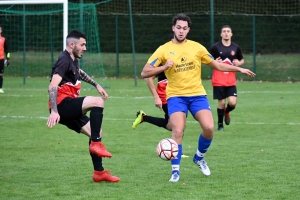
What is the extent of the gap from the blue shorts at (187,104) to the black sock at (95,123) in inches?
40.5

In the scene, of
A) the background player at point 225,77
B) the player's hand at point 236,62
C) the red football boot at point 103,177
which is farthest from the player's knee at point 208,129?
the background player at point 225,77

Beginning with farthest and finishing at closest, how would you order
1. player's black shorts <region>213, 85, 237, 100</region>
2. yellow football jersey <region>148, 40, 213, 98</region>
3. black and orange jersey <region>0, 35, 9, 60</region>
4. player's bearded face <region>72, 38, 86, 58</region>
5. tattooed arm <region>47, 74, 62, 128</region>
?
black and orange jersey <region>0, 35, 9, 60</region> → player's black shorts <region>213, 85, 237, 100</region> → yellow football jersey <region>148, 40, 213, 98</region> → player's bearded face <region>72, 38, 86, 58</region> → tattooed arm <region>47, 74, 62, 128</region>

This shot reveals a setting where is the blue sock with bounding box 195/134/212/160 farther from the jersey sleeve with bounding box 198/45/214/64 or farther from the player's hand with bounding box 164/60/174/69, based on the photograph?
the player's hand with bounding box 164/60/174/69

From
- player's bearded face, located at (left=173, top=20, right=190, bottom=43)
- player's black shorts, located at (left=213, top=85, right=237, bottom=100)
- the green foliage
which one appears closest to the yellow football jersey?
player's bearded face, located at (left=173, top=20, right=190, bottom=43)

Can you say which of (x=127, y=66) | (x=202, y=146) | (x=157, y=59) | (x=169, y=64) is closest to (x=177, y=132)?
(x=202, y=146)

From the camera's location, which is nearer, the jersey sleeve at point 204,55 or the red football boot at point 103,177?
the red football boot at point 103,177

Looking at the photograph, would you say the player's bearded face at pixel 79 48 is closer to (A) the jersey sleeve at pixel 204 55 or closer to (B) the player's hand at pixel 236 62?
(A) the jersey sleeve at pixel 204 55

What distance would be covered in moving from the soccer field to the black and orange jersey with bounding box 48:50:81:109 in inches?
41.6

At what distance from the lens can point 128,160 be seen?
31.4 feet

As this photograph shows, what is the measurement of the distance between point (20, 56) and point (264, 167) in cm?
2327

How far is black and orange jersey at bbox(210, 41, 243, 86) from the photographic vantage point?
42.9ft

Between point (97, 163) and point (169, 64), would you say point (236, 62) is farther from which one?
point (97, 163)

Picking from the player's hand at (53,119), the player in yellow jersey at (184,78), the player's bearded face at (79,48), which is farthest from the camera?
the player in yellow jersey at (184,78)

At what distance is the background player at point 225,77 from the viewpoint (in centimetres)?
1308
